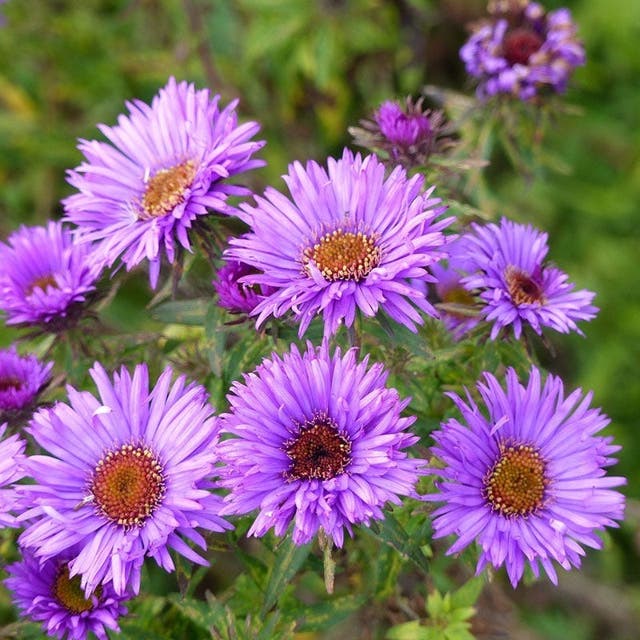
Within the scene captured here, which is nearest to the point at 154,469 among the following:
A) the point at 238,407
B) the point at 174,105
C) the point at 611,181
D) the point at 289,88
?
the point at 238,407

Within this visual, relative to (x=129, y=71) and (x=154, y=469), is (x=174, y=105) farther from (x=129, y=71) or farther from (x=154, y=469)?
(x=129, y=71)

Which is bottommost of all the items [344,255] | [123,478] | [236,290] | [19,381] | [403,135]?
[123,478]

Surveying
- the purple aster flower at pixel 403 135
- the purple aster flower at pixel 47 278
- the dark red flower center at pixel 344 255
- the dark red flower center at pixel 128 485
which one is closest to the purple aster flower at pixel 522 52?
the purple aster flower at pixel 403 135

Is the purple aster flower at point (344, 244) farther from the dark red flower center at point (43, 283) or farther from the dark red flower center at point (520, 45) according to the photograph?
the dark red flower center at point (520, 45)

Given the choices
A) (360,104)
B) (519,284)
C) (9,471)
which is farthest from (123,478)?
(360,104)

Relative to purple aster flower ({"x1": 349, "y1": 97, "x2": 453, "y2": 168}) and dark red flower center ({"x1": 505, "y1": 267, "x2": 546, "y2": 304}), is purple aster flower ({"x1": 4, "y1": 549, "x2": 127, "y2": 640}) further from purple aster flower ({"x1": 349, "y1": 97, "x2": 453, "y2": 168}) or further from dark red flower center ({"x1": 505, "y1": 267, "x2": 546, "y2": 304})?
purple aster flower ({"x1": 349, "y1": 97, "x2": 453, "y2": 168})

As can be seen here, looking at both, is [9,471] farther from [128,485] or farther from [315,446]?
[315,446]
